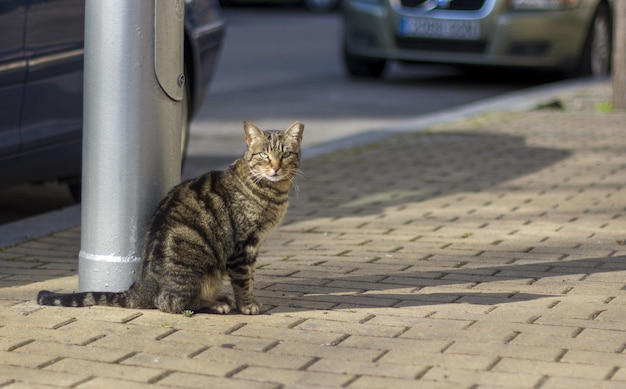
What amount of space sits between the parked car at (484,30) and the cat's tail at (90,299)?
9.14m

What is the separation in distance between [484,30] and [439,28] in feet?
1.71

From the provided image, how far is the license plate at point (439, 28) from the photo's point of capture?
1307 centimetres

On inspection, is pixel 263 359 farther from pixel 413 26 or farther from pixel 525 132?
pixel 413 26

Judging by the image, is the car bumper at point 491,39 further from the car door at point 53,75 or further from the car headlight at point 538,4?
the car door at point 53,75

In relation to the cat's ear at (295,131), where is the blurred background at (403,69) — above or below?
below

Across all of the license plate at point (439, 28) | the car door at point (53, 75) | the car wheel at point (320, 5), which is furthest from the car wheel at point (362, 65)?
the car wheel at point (320, 5)

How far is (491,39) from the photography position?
13.0 metres

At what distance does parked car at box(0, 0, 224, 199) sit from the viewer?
5840 mm

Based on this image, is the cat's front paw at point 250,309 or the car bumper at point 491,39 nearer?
the cat's front paw at point 250,309

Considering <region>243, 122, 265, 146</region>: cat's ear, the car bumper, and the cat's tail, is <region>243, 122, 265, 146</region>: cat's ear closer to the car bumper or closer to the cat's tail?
the cat's tail

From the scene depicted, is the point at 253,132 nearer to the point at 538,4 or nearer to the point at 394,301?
the point at 394,301

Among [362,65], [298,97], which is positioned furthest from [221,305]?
[362,65]

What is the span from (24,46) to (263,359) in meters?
2.72

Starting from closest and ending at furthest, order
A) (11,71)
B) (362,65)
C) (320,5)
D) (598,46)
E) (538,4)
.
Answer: (11,71) < (538,4) < (598,46) < (362,65) < (320,5)
